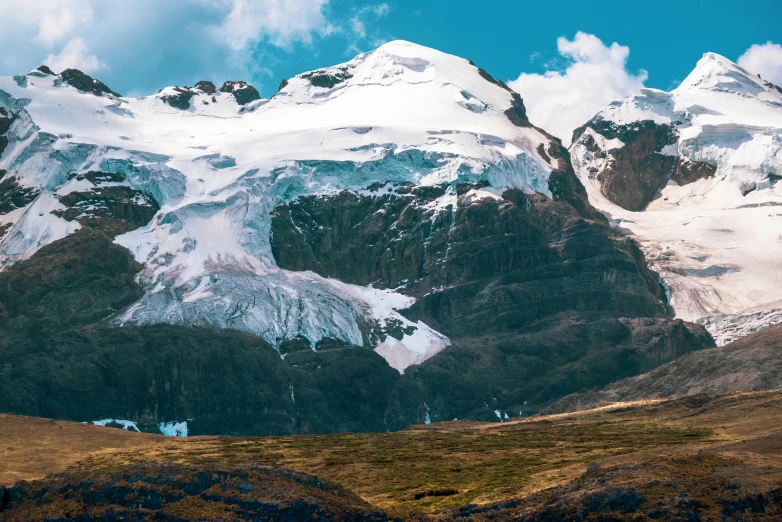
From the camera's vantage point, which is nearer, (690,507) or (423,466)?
(690,507)

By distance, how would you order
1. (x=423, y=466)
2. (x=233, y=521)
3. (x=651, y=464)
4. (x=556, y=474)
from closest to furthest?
(x=233, y=521)
(x=651, y=464)
(x=556, y=474)
(x=423, y=466)

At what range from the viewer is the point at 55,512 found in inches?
4355

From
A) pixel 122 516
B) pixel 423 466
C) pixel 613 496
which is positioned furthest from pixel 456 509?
pixel 423 466

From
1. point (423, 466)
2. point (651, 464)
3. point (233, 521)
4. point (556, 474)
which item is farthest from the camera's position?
point (423, 466)

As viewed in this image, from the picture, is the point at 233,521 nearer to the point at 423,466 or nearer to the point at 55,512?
the point at 55,512

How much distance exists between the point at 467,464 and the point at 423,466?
713 cm

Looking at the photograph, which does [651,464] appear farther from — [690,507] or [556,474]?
[556,474]

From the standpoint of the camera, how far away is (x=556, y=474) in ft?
506

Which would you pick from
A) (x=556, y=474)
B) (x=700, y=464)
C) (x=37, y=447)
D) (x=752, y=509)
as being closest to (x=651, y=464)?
(x=700, y=464)

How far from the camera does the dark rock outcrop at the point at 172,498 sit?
11069 cm

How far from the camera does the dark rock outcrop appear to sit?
363 feet

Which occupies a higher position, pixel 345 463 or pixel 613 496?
pixel 345 463

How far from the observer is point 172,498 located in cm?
11231

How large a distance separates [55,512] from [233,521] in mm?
15363
